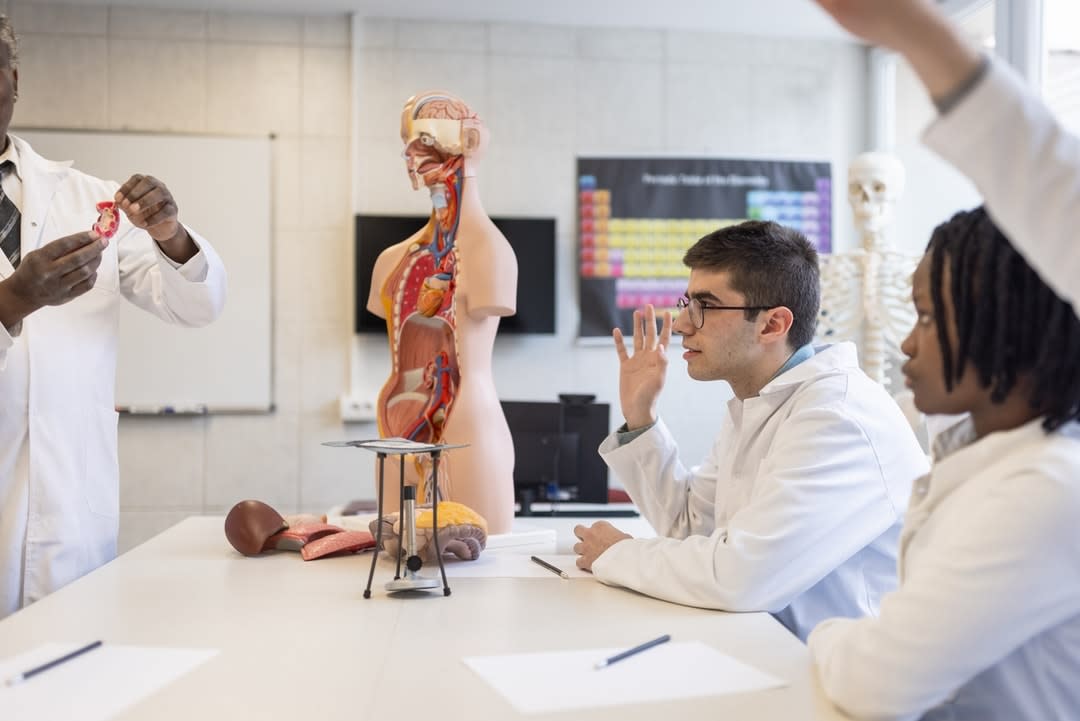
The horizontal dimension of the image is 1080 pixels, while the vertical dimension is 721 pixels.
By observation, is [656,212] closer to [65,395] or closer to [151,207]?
[151,207]

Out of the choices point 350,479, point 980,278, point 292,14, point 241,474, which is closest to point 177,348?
point 241,474

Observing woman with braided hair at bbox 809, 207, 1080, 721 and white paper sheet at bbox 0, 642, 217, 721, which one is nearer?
woman with braided hair at bbox 809, 207, 1080, 721

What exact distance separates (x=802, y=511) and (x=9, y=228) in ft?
6.10

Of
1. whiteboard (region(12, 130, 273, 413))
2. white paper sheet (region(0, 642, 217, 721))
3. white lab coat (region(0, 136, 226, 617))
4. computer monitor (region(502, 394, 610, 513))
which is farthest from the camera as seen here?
whiteboard (region(12, 130, 273, 413))

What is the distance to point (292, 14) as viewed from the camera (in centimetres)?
507

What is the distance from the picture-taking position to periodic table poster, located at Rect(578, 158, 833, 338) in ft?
17.1

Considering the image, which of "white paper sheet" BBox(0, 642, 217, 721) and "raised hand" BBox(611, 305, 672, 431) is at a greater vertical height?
"raised hand" BBox(611, 305, 672, 431)

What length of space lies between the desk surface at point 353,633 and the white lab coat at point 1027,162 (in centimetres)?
59

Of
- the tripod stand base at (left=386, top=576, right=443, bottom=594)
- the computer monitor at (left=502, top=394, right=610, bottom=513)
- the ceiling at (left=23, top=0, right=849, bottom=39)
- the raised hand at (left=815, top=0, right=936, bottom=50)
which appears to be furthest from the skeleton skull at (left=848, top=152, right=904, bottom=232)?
the raised hand at (left=815, top=0, right=936, bottom=50)

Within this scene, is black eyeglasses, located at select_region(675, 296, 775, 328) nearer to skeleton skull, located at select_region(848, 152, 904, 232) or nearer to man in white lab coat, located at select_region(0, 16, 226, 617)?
man in white lab coat, located at select_region(0, 16, 226, 617)

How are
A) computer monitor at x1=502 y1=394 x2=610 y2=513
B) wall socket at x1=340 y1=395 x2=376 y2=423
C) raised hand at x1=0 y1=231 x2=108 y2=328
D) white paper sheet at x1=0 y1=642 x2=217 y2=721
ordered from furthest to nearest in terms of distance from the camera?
wall socket at x1=340 y1=395 x2=376 y2=423, computer monitor at x1=502 y1=394 x2=610 y2=513, raised hand at x1=0 y1=231 x2=108 y2=328, white paper sheet at x1=0 y1=642 x2=217 y2=721

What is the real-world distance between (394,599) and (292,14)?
4213mm

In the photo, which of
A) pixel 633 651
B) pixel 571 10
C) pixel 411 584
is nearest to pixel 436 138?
pixel 411 584

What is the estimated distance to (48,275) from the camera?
189 cm
